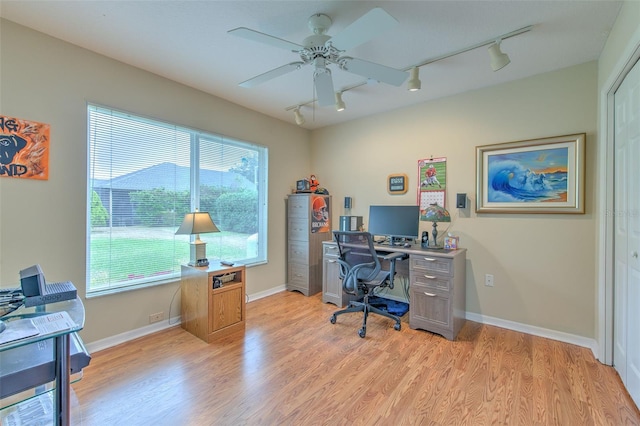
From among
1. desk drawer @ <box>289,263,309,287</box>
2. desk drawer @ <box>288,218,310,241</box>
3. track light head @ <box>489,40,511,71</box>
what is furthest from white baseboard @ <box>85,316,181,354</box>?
track light head @ <box>489,40,511,71</box>

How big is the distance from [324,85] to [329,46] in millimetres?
329

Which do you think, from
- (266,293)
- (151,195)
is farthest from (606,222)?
(151,195)

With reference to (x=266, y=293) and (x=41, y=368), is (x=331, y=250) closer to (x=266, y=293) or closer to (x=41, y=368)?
(x=266, y=293)

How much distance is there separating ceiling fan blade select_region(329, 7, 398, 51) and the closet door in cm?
159

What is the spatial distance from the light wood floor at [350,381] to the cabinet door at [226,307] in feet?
0.56

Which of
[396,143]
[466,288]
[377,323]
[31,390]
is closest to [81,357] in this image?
[31,390]

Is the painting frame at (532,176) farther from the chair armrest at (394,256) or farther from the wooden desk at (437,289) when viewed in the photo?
the chair armrest at (394,256)

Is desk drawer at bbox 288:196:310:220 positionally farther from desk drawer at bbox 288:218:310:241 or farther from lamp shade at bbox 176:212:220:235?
lamp shade at bbox 176:212:220:235

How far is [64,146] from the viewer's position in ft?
7.38

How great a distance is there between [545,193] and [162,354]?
12.4 ft

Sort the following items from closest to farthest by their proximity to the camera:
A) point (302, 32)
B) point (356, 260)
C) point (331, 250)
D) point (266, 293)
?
point (302, 32), point (356, 260), point (331, 250), point (266, 293)

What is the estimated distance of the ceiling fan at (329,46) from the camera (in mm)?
1553

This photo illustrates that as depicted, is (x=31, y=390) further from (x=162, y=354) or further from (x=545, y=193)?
(x=545, y=193)

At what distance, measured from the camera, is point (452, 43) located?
2.21 metres
